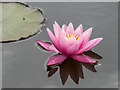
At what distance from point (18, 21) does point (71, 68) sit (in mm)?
Result: 876

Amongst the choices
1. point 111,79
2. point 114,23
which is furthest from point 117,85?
point 114,23

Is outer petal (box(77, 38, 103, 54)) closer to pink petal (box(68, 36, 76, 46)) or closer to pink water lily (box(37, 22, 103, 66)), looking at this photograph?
pink water lily (box(37, 22, 103, 66))

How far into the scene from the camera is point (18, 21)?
109 inches

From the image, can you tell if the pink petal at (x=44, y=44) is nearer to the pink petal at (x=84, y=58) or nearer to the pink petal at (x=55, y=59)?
the pink petal at (x=55, y=59)

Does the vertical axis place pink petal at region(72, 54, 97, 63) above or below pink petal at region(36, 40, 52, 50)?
below

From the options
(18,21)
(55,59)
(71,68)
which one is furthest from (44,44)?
(18,21)

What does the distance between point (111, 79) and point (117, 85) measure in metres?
0.08

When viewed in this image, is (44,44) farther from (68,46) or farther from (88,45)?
(88,45)

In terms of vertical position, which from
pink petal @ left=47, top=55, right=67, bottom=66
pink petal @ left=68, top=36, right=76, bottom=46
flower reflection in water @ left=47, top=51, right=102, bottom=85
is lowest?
flower reflection in water @ left=47, top=51, right=102, bottom=85

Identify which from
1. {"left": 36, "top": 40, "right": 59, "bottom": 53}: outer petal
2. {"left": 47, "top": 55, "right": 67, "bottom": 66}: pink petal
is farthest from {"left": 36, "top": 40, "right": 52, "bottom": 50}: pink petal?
{"left": 47, "top": 55, "right": 67, "bottom": 66}: pink petal

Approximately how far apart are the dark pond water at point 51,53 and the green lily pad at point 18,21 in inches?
2.7

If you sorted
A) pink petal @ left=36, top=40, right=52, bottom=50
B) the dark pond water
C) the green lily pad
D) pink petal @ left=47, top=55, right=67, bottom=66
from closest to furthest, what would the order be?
the dark pond water < pink petal @ left=47, top=55, right=67, bottom=66 < pink petal @ left=36, top=40, right=52, bottom=50 < the green lily pad

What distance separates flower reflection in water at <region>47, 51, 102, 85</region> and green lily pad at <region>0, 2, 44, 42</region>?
20.5 inches

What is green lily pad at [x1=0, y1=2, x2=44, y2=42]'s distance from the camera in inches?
102
